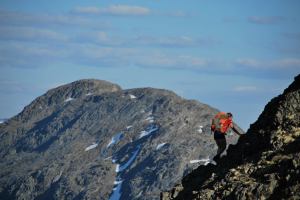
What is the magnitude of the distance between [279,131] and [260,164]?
8.04 feet

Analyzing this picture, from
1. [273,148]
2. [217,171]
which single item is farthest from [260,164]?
[217,171]

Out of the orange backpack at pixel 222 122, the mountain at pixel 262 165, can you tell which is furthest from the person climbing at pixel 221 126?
the mountain at pixel 262 165

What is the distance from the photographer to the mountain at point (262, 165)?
117 feet

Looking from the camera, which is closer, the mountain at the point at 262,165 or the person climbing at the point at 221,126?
the mountain at the point at 262,165

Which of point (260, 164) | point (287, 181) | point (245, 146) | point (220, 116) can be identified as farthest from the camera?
point (220, 116)

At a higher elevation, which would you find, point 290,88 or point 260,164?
point 290,88

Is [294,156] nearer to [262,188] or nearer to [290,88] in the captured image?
[262,188]

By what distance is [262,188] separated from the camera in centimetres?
3588

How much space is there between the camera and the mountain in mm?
35562

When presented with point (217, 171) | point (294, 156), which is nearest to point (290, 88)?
point (217, 171)

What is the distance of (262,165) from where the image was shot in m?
38.5

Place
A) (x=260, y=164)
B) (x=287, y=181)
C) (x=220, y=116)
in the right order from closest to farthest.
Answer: (x=287, y=181) < (x=260, y=164) < (x=220, y=116)

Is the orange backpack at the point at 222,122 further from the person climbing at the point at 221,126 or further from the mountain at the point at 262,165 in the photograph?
the mountain at the point at 262,165

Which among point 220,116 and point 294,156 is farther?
point 220,116
